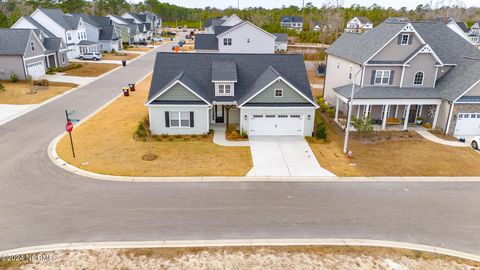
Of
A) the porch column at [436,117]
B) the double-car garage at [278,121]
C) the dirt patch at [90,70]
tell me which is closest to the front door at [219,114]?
the double-car garage at [278,121]

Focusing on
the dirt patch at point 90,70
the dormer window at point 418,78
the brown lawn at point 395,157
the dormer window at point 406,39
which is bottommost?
the brown lawn at point 395,157

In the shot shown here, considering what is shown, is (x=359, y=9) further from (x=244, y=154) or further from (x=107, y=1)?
(x=244, y=154)

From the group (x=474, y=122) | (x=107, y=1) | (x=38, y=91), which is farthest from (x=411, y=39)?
(x=107, y=1)

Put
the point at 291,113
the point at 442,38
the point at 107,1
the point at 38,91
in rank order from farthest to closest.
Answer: the point at 107,1 → the point at 38,91 → the point at 442,38 → the point at 291,113

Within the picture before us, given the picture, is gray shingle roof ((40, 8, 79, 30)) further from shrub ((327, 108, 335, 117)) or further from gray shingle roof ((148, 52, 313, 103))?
shrub ((327, 108, 335, 117))

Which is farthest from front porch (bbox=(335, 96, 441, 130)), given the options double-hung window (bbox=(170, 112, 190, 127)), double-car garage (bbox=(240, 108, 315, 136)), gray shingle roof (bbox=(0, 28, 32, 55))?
gray shingle roof (bbox=(0, 28, 32, 55))

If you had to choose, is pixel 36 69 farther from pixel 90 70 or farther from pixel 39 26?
pixel 39 26

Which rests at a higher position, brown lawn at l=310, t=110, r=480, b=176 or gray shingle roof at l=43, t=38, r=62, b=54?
gray shingle roof at l=43, t=38, r=62, b=54

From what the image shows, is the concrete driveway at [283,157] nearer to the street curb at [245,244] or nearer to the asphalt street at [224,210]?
the asphalt street at [224,210]
